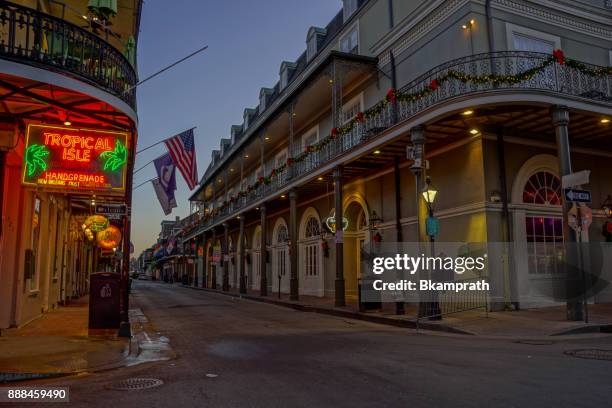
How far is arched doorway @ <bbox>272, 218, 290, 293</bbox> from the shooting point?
29.1 m

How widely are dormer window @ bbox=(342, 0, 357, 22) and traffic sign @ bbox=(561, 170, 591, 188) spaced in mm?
12997

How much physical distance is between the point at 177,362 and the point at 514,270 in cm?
1025

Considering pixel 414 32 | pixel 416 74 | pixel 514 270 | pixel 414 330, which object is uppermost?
pixel 414 32

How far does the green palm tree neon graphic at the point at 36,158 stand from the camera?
9.31m

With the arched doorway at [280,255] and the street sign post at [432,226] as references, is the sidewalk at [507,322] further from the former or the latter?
the arched doorway at [280,255]

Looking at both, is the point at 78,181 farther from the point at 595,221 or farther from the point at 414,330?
the point at 595,221

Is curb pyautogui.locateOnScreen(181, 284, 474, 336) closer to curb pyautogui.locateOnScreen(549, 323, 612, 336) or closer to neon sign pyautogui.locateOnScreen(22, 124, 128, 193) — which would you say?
curb pyautogui.locateOnScreen(549, 323, 612, 336)

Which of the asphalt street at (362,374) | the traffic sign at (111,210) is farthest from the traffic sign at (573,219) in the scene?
the traffic sign at (111,210)

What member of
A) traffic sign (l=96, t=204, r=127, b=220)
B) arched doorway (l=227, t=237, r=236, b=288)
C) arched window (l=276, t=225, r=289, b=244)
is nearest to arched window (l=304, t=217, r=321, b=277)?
arched window (l=276, t=225, r=289, b=244)

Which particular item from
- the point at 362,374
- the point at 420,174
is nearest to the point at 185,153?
the point at 420,174

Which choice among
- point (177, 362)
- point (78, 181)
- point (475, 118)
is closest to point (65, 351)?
point (177, 362)

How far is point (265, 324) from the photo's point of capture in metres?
13.7

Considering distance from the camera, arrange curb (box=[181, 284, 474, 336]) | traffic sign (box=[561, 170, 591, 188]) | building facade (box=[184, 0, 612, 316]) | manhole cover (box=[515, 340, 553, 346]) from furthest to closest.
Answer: building facade (box=[184, 0, 612, 316]) → curb (box=[181, 284, 474, 336]) → traffic sign (box=[561, 170, 591, 188]) → manhole cover (box=[515, 340, 553, 346])

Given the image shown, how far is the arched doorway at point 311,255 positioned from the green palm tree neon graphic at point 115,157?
1445 centimetres
